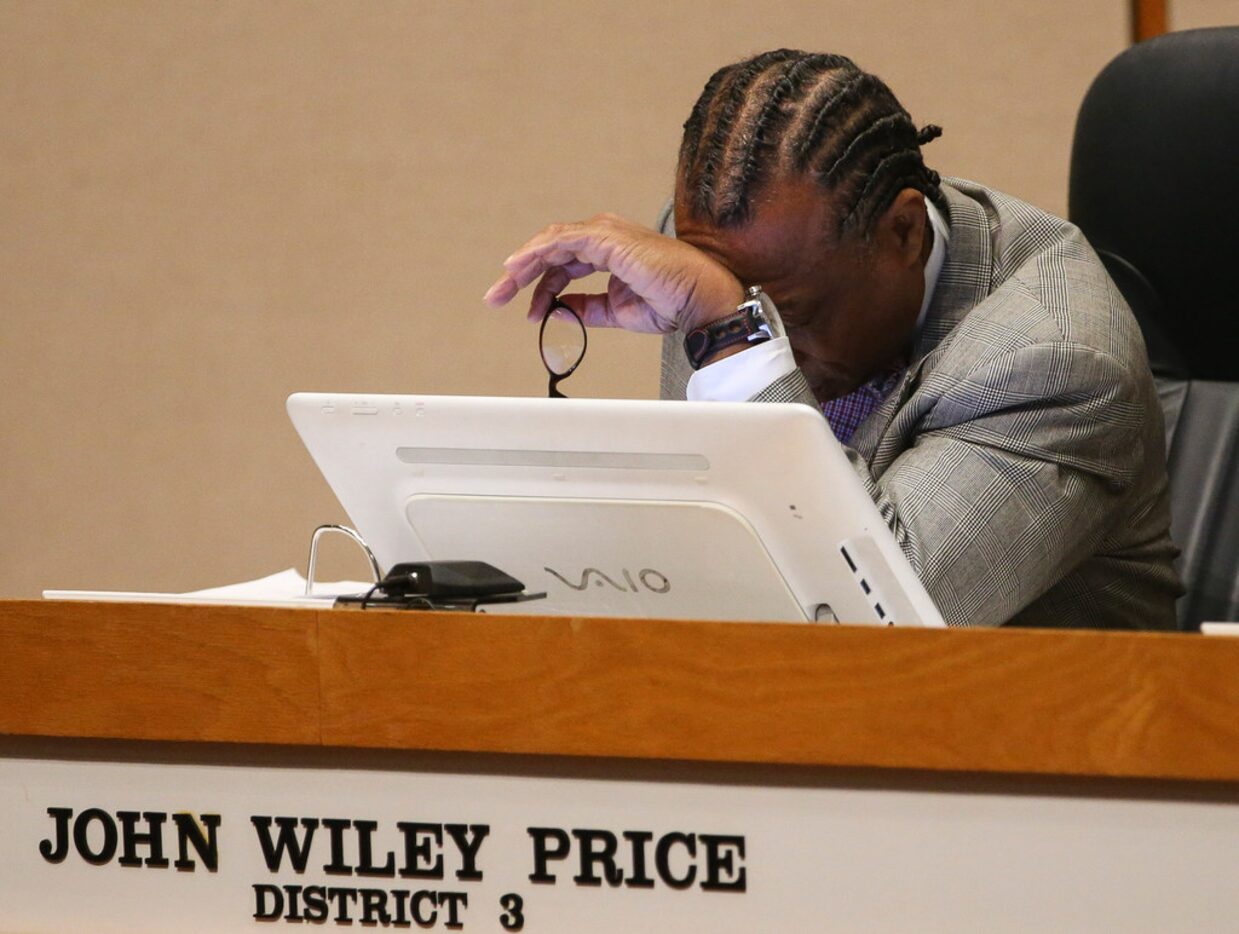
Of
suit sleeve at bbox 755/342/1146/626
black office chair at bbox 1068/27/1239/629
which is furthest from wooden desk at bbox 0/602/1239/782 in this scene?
black office chair at bbox 1068/27/1239/629

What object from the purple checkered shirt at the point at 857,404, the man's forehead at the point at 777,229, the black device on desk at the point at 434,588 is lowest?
the purple checkered shirt at the point at 857,404

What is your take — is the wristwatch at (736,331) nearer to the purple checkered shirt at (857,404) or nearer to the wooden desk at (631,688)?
the purple checkered shirt at (857,404)

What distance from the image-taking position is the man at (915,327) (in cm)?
113

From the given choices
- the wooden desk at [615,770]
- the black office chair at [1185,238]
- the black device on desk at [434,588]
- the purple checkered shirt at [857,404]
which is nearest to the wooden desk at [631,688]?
the wooden desk at [615,770]

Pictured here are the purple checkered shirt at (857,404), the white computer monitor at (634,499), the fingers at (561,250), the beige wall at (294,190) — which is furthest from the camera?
the beige wall at (294,190)

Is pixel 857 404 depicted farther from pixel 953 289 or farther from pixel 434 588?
pixel 434 588

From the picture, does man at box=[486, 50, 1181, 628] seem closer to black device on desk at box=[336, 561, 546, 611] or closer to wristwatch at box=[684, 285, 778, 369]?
wristwatch at box=[684, 285, 778, 369]

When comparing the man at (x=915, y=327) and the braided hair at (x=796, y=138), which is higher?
the braided hair at (x=796, y=138)

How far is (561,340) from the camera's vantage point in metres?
1.22

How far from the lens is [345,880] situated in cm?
67

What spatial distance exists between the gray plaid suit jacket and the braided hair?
12 cm

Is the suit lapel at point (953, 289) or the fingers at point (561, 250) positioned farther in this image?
the suit lapel at point (953, 289)

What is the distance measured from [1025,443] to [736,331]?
26 centimetres

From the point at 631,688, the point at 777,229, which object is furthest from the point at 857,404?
the point at 631,688
